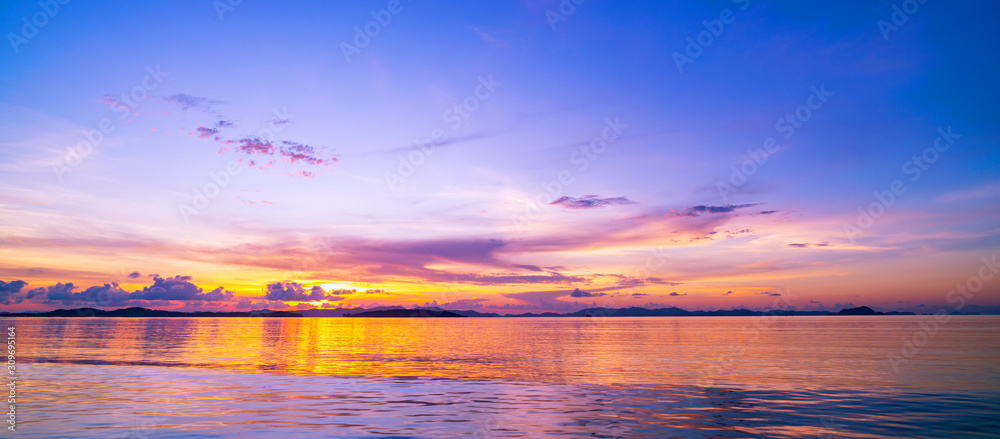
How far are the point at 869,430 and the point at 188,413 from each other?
33020mm

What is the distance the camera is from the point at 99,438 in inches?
871

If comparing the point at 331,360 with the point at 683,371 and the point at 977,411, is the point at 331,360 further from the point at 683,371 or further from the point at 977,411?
the point at 977,411

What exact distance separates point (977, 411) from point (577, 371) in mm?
26801

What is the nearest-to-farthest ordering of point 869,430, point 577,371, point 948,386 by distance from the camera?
1. point 869,430
2. point 948,386
3. point 577,371

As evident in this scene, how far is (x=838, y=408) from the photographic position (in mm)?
29344

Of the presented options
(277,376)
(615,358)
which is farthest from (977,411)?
(277,376)

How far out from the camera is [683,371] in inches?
1833

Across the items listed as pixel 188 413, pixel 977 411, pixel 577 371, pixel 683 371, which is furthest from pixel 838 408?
pixel 188 413

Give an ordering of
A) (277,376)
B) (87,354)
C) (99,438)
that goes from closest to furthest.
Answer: (99,438) → (277,376) → (87,354)

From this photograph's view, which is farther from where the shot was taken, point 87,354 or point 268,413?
point 87,354

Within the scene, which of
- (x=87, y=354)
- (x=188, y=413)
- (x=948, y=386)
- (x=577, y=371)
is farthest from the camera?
(x=87, y=354)

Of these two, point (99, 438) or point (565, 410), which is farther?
point (565, 410)

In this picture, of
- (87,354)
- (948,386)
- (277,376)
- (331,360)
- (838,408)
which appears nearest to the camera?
(838,408)

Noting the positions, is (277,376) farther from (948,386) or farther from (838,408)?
(948,386)
